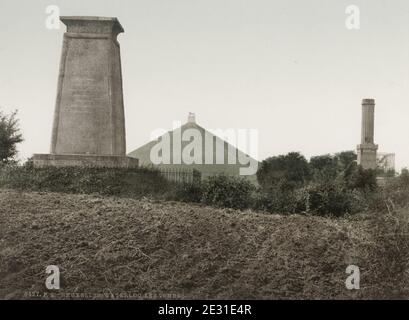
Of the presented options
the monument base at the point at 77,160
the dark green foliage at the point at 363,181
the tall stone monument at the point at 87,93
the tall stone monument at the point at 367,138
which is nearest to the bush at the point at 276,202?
the dark green foliage at the point at 363,181

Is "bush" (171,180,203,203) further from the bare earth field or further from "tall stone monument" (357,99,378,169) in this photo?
"tall stone monument" (357,99,378,169)

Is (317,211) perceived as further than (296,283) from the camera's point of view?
Yes

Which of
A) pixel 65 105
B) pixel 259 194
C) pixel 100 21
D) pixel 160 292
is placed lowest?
pixel 160 292

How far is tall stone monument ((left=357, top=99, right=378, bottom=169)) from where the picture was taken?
2411cm

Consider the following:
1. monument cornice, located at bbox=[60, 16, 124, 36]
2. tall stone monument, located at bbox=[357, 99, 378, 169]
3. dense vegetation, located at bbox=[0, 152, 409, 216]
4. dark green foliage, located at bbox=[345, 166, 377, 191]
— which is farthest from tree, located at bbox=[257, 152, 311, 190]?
monument cornice, located at bbox=[60, 16, 124, 36]

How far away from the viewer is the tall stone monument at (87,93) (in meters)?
13.2

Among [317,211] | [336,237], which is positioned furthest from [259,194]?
[336,237]

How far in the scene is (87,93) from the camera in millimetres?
13242

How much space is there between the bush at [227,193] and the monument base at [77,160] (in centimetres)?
365

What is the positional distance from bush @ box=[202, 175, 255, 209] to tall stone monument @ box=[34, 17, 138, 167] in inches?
151

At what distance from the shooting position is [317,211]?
9.28m

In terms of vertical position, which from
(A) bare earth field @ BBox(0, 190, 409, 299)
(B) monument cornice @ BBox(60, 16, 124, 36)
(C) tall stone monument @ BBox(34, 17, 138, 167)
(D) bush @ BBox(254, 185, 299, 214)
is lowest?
(A) bare earth field @ BBox(0, 190, 409, 299)
